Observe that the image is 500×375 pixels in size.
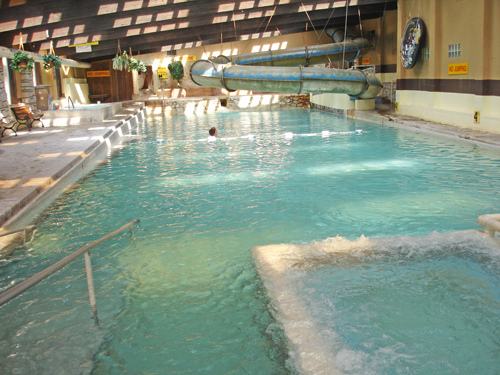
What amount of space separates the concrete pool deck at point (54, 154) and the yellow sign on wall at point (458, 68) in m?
1.61

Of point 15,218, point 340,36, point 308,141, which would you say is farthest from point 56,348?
point 340,36

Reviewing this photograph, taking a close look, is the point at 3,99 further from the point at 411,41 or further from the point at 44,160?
the point at 411,41

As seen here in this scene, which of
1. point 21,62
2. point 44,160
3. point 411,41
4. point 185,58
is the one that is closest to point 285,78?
point 411,41

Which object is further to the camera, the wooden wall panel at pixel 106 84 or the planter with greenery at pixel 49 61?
the wooden wall panel at pixel 106 84

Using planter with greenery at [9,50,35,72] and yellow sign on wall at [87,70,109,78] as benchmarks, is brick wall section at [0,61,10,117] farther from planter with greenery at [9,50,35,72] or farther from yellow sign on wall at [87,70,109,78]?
yellow sign on wall at [87,70,109,78]

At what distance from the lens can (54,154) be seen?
996cm

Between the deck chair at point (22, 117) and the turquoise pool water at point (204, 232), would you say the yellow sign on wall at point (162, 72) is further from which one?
the turquoise pool water at point (204, 232)

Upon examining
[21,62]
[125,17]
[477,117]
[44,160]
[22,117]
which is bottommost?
[44,160]

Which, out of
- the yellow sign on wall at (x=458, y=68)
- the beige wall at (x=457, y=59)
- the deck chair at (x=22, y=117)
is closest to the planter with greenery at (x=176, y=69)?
the deck chair at (x=22, y=117)

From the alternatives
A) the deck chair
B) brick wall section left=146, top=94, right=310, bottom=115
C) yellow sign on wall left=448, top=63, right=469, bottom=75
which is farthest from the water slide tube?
brick wall section left=146, top=94, right=310, bottom=115

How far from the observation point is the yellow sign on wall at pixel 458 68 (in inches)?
517

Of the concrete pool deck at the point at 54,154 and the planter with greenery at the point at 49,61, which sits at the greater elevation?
the planter with greenery at the point at 49,61

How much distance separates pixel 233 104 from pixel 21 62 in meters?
14.3

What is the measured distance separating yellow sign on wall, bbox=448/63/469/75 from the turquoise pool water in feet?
9.75
